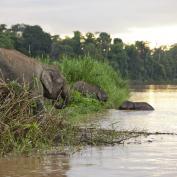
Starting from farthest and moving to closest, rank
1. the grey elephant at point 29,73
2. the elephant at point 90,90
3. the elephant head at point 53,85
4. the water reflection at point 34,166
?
the elephant at point 90,90, the elephant head at point 53,85, the grey elephant at point 29,73, the water reflection at point 34,166

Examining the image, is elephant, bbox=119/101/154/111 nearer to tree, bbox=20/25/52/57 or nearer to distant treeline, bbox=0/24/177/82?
distant treeline, bbox=0/24/177/82

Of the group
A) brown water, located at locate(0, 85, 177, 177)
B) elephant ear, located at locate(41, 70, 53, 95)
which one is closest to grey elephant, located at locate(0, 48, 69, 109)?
elephant ear, located at locate(41, 70, 53, 95)

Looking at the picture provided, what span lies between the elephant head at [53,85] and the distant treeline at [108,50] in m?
31.0

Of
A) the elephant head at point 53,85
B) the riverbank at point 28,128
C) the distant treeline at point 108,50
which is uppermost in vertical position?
the distant treeline at point 108,50

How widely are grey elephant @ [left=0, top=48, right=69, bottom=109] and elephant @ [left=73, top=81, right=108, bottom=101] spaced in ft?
20.8

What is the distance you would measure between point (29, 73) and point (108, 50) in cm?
4487

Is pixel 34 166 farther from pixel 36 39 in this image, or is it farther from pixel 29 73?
pixel 36 39

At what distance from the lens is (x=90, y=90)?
1775 cm

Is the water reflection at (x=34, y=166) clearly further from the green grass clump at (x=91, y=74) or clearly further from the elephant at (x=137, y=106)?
the green grass clump at (x=91, y=74)

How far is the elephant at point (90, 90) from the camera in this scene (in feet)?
56.3

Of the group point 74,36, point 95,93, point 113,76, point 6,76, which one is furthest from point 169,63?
point 6,76

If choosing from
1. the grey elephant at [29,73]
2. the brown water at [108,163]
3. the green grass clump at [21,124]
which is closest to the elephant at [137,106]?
the grey elephant at [29,73]

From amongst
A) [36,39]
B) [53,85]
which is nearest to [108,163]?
[53,85]

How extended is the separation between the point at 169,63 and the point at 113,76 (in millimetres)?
48896
